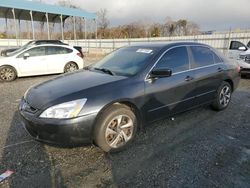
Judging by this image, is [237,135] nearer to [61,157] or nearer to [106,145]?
[106,145]

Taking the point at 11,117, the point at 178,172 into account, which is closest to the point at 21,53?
the point at 11,117

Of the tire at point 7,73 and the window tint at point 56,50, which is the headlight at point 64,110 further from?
the window tint at point 56,50

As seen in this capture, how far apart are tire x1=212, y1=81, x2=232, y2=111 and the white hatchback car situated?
724cm

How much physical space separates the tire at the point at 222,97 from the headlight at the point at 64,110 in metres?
3.39

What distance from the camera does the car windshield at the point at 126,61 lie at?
3693mm

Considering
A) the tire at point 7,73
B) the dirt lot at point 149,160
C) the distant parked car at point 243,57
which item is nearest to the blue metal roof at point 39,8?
the tire at point 7,73

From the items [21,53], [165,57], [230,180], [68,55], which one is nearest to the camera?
[230,180]

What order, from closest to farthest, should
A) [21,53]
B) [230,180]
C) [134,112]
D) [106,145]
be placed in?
1. [230,180]
2. [106,145]
3. [134,112]
4. [21,53]

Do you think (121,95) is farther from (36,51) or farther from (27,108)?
(36,51)


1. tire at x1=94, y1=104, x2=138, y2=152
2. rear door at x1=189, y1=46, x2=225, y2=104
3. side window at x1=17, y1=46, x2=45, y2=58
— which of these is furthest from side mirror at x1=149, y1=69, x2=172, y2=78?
side window at x1=17, y1=46, x2=45, y2=58

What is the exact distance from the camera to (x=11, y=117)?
4.72m

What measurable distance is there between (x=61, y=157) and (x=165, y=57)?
240 cm

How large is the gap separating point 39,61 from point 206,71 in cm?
733

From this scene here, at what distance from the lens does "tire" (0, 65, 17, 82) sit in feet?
28.8
